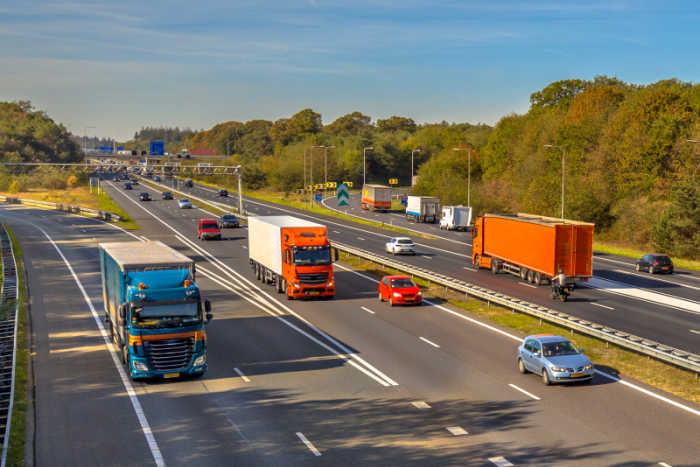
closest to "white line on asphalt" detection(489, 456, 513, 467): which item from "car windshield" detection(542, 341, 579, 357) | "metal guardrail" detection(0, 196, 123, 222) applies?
"car windshield" detection(542, 341, 579, 357)

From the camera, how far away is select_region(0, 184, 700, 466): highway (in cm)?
1745

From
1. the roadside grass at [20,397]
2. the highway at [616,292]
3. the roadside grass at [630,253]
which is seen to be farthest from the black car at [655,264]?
the roadside grass at [20,397]

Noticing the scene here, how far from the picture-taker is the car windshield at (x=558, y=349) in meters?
24.2

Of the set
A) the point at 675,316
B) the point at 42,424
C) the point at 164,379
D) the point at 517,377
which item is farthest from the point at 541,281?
the point at 42,424

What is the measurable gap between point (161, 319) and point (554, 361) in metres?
12.7

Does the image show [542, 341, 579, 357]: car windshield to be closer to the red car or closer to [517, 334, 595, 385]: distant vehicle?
[517, 334, 595, 385]: distant vehicle

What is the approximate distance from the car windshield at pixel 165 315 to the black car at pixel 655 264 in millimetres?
40148

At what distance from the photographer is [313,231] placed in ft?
129

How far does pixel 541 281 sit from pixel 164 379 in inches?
1104

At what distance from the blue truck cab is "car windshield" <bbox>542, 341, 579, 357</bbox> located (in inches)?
444

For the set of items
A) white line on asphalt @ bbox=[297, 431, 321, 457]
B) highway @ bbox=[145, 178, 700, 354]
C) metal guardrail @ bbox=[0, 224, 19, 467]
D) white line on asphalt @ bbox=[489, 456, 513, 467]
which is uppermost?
white line on asphalt @ bbox=[489, 456, 513, 467]

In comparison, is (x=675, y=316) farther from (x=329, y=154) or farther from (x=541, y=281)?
(x=329, y=154)

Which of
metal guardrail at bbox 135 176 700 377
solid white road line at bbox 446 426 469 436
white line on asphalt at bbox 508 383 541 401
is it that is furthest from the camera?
metal guardrail at bbox 135 176 700 377

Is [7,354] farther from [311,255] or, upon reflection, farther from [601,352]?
[601,352]
